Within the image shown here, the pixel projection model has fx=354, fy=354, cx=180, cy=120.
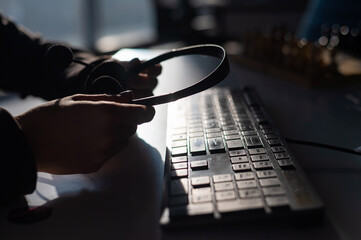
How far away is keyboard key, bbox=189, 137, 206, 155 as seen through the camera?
435 mm

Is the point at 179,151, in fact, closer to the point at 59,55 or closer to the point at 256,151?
the point at 256,151

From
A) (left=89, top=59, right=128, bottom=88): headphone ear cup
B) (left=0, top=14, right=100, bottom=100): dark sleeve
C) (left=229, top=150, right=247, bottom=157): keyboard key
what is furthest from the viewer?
(left=0, top=14, right=100, bottom=100): dark sleeve

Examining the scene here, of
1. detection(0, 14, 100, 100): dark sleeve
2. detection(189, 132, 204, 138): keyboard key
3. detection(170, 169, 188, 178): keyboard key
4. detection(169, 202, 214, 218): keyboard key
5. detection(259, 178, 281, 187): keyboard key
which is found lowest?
detection(169, 202, 214, 218): keyboard key

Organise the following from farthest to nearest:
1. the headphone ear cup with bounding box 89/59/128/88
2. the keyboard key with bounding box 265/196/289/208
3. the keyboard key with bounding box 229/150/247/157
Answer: the headphone ear cup with bounding box 89/59/128/88, the keyboard key with bounding box 229/150/247/157, the keyboard key with bounding box 265/196/289/208

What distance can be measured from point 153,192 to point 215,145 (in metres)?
0.10

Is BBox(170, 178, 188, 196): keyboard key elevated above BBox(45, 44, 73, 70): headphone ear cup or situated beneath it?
situated beneath

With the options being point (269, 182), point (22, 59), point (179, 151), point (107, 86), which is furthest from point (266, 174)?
point (22, 59)

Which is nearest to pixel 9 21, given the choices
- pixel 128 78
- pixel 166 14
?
pixel 128 78

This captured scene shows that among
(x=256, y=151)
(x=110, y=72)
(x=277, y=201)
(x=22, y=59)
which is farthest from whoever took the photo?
(x=22, y=59)

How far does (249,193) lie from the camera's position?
33cm

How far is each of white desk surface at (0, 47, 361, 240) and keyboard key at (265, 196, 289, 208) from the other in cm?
2

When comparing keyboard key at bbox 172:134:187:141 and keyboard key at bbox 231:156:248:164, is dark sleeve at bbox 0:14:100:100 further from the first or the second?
keyboard key at bbox 231:156:248:164

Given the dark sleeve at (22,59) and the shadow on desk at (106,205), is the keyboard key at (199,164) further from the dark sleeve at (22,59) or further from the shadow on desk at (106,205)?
the dark sleeve at (22,59)

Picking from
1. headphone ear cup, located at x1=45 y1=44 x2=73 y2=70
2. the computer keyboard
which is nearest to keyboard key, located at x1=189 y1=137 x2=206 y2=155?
the computer keyboard
